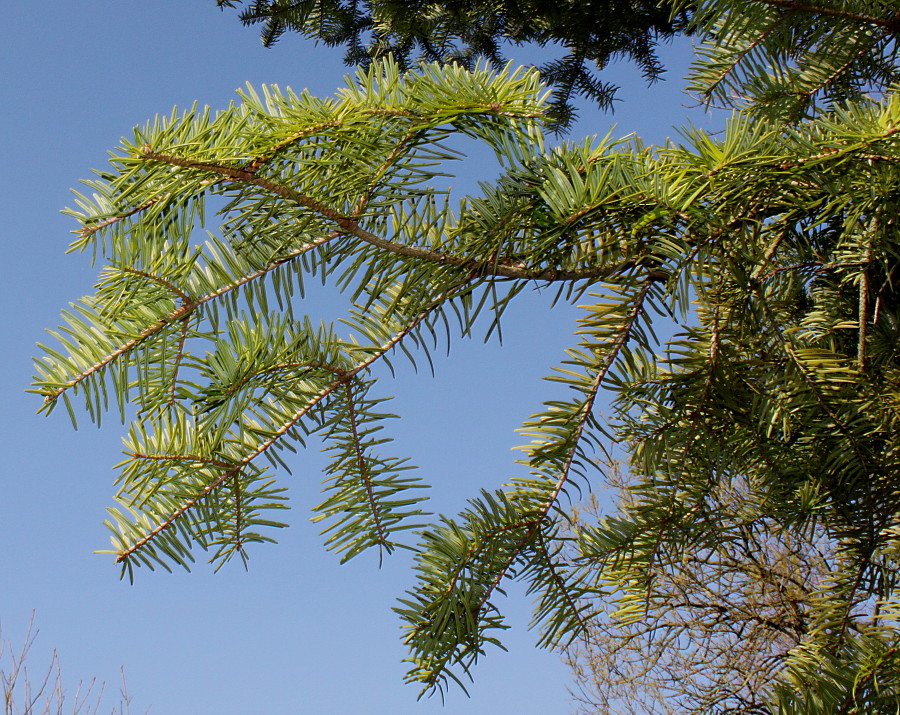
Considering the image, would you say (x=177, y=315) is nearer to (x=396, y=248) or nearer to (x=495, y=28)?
(x=396, y=248)

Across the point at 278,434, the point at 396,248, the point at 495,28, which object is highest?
the point at 495,28

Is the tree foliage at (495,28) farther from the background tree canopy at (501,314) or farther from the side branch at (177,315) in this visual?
the side branch at (177,315)

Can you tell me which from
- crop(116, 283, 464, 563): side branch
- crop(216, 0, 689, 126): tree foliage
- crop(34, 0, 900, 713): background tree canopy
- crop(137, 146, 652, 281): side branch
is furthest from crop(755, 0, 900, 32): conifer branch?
crop(216, 0, 689, 126): tree foliage

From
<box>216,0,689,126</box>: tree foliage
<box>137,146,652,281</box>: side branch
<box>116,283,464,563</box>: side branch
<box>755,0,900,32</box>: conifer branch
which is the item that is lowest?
<box>116,283,464,563</box>: side branch

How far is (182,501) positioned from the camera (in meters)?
0.85

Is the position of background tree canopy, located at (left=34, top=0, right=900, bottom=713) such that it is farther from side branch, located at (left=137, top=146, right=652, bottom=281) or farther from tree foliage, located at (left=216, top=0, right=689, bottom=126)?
tree foliage, located at (left=216, top=0, right=689, bottom=126)

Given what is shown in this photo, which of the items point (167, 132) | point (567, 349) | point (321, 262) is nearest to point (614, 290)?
point (567, 349)

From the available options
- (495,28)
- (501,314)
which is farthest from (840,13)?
(495,28)

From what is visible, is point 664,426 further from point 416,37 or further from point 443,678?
point 416,37

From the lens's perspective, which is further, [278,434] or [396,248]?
[278,434]

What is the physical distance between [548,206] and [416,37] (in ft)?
6.93

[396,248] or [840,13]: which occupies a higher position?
[840,13]

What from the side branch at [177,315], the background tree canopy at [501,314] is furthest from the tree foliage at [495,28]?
the side branch at [177,315]

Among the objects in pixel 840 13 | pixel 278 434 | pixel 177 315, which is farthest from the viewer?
pixel 840 13
